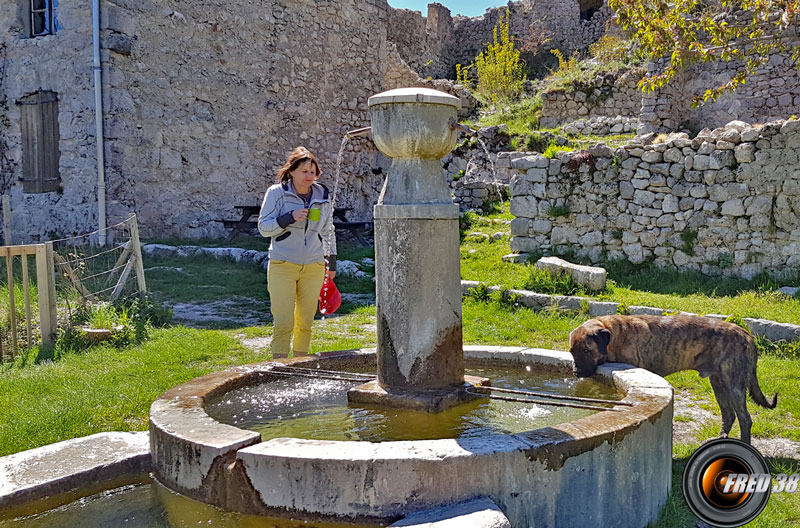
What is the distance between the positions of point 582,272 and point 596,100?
7.75 meters

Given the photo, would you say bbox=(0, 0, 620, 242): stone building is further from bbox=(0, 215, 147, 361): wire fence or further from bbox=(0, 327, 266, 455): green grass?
bbox=(0, 327, 266, 455): green grass

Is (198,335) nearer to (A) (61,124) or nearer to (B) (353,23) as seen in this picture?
(A) (61,124)

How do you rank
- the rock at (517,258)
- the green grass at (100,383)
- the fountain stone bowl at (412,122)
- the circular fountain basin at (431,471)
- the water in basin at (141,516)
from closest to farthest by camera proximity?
the circular fountain basin at (431,471) < the water in basin at (141,516) < the fountain stone bowl at (412,122) < the green grass at (100,383) < the rock at (517,258)

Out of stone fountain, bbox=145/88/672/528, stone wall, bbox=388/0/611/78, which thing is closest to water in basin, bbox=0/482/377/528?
stone fountain, bbox=145/88/672/528

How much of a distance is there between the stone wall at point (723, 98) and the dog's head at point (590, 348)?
862 cm

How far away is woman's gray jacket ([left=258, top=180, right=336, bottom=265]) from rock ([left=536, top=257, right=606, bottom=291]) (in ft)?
13.8

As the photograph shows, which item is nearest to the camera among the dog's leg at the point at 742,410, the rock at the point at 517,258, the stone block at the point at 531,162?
the dog's leg at the point at 742,410

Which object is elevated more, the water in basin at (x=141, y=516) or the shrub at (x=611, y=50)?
the shrub at (x=611, y=50)

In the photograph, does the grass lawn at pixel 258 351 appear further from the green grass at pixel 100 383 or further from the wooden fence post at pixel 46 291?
the wooden fence post at pixel 46 291

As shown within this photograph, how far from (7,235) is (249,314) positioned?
218 inches

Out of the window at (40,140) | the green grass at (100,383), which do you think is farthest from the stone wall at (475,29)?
the green grass at (100,383)

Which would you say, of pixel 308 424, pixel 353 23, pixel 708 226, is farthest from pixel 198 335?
pixel 353 23

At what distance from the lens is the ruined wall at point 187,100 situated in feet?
37.3

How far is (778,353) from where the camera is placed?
600 centimetres
